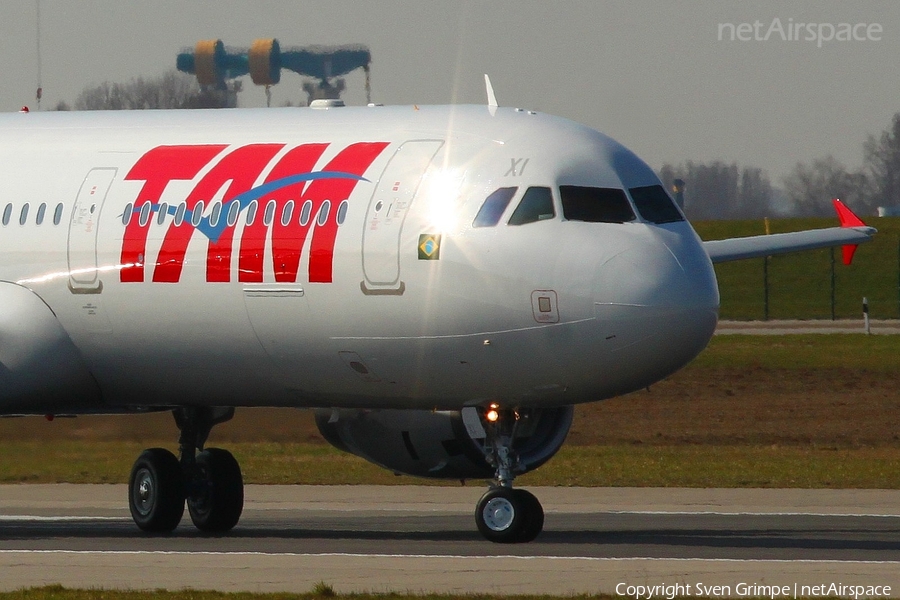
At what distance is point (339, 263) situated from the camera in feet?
73.0

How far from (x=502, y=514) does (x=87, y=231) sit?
21.5 feet

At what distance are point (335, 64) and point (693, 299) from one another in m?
10.4

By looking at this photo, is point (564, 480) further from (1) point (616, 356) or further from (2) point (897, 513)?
(1) point (616, 356)

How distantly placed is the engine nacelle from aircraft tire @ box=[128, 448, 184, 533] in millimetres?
2348

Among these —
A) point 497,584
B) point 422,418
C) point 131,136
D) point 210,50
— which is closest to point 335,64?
point 210,50

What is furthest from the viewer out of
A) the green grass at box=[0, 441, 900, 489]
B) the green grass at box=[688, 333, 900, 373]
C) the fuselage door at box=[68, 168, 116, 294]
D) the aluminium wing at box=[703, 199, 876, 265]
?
the green grass at box=[688, 333, 900, 373]

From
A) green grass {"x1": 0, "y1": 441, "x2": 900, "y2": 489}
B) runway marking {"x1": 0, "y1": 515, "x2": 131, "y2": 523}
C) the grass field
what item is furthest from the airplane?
green grass {"x1": 0, "y1": 441, "x2": 900, "y2": 489}

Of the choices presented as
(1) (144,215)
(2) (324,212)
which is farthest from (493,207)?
(1) (144,215)

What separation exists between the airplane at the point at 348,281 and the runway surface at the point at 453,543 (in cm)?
132

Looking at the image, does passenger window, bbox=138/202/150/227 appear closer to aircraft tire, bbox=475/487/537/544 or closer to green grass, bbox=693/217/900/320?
aircraft tire, bbox=475/487/537/544

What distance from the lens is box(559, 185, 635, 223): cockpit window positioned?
21281 mm

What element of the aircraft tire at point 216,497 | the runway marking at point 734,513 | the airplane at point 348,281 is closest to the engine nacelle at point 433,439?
the airplane at point 348,281

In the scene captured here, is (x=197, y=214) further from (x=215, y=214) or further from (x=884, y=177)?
(x=884, y=177)

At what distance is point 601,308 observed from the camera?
20.6m
